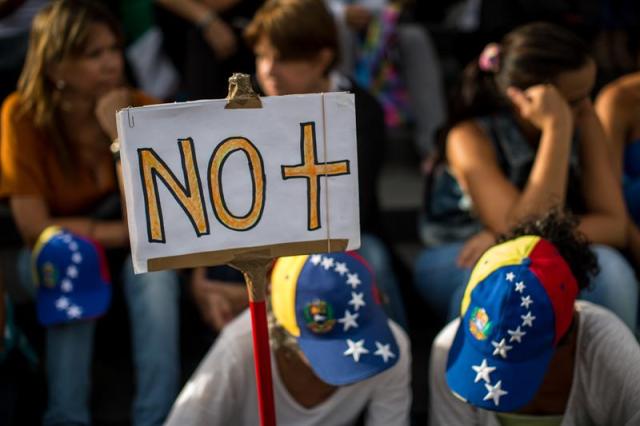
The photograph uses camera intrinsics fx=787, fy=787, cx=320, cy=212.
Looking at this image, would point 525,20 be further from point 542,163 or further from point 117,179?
point 117,179

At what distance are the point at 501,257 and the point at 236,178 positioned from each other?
64cm

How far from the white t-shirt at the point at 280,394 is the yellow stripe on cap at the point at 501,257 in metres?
0.30

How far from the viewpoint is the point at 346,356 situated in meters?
1.70

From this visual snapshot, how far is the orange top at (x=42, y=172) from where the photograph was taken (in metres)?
2.43

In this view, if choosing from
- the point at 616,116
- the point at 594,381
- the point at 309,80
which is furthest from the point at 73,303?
the point at 616,116

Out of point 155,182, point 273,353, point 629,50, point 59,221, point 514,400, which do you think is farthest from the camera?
point 629,50

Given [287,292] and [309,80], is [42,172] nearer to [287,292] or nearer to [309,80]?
[309,80]

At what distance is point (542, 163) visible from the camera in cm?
226

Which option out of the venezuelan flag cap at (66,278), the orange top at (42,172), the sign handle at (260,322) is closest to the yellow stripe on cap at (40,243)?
the venezuelan flag cap at (66,278)

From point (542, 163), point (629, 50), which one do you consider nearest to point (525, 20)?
point (629, 50)

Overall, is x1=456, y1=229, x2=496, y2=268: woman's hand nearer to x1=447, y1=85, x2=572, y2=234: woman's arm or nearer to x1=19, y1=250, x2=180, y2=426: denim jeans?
x1=447, y1=85, x2=572, y2=234: woman's arm

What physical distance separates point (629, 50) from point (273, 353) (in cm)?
245

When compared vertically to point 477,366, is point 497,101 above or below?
above

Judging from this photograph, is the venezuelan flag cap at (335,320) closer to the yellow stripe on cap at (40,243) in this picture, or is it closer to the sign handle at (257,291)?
the sign handle at (257,291)
